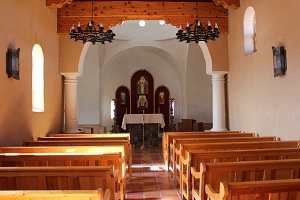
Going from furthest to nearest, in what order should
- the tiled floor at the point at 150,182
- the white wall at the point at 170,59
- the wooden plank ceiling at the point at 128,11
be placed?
the white wall at the point at 170,59 < the wooden plank ceiling at the point at 128,11 < the tiled floor at the point at 150,182

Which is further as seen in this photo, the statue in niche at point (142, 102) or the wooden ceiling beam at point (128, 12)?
the statue in niche at point (142, 102)

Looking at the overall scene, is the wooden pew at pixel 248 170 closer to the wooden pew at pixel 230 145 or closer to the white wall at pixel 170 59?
the wooden pew at pixel 230 145

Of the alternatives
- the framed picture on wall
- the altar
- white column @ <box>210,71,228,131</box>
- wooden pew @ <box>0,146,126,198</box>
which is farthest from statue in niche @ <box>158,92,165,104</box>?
wooden pew @ <box>0,146,126,198</box>

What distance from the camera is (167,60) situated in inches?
740

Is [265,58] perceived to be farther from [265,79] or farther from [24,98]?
[24,98]

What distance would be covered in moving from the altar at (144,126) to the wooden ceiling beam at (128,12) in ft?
17.2

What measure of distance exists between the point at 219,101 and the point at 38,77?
559 centimetres

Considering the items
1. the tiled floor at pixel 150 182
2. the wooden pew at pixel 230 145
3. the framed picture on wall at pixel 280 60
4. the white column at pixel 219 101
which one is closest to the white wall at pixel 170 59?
the white column at pixel 219 101

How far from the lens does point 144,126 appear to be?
1535 centimetres

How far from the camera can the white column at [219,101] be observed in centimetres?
1127

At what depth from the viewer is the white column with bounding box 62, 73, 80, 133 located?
36.5 ft

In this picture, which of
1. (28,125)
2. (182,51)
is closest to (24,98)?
(28,125)

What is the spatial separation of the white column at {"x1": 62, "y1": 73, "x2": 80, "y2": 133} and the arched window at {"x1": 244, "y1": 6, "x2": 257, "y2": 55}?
525 centimetres

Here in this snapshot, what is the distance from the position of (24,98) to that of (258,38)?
18.9ft
